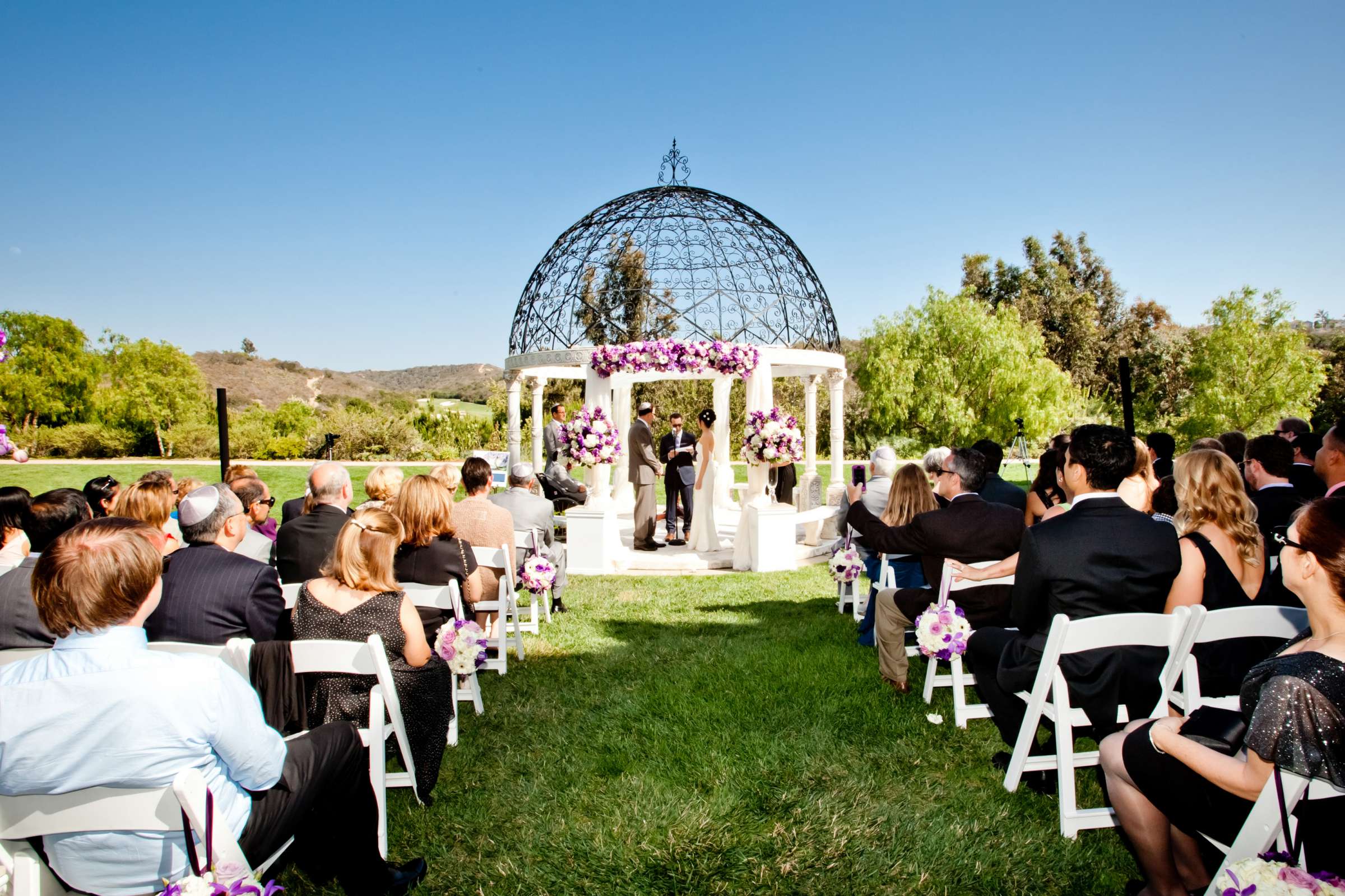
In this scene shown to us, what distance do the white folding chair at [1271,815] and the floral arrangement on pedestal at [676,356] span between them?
8755 mm

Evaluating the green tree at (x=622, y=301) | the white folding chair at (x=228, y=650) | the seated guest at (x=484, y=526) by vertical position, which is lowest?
the white folding chair at (x=228, y=650)

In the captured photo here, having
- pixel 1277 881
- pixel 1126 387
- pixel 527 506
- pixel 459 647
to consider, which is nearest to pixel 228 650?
pixel 459 647

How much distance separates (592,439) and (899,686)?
5.76m

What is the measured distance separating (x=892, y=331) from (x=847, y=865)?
29.5 meters

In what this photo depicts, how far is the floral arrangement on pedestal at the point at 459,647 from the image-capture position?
408 centimetres

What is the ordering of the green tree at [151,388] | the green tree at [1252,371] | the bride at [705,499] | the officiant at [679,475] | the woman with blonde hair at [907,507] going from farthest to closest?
1. the green tree at [151,388]
2. the green tree at [1252,371]
3. the officiant at [679,475]
4. the bride at [705,499]
5. the woman with blonde hair at [907,507]

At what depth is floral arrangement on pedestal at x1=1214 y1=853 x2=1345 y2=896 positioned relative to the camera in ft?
5.67

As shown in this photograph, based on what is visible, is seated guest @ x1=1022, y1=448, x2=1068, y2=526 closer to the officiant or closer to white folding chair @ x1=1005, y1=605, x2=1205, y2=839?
white folding chair @ x1=1005, y1=605, x2=1205, y2=839

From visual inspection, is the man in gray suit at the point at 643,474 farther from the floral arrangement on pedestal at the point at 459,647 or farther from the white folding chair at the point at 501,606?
the floral arrangement on pedestal at the point at 459,647

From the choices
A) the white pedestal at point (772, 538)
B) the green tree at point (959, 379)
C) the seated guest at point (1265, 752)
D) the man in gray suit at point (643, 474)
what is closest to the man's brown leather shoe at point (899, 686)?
the seated guest at point (1265, 752)

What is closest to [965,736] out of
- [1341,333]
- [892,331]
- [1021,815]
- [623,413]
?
[1021,815]

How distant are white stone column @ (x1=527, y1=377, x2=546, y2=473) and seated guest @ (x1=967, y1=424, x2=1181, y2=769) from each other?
10811 millimetres

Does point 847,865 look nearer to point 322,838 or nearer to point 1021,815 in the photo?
point 1021,815

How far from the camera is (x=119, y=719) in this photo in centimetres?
200
